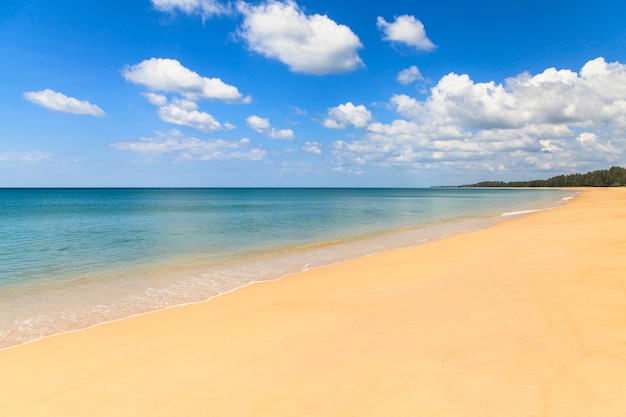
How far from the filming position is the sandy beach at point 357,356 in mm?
3857

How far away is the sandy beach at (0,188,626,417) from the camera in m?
3.86

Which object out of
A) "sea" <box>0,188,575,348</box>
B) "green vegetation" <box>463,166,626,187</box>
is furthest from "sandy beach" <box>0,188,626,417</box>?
"green vegetation" <box>463,166,626,187</box>

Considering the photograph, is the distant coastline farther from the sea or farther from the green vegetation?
the sea

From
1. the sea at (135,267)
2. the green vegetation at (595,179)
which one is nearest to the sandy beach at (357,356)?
the sea at (135,267)

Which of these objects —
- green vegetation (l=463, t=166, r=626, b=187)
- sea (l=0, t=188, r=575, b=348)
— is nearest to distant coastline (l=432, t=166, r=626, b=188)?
green vegetation (l=463, t=166, r=626, b=187)

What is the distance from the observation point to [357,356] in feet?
16.3

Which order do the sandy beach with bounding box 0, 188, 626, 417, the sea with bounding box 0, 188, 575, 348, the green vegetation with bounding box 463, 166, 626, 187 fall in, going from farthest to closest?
the green vegetation with bounding box 463, 166, 626, 187, the sea with bounding box 0, 188, 575, 348, the sandy beach with bounding box 0, 188, 626, 417

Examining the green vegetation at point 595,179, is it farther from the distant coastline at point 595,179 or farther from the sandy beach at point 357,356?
the sandy beach at point 357,356

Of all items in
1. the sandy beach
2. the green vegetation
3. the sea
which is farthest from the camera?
the green vegetation

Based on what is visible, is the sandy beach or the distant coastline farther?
the distant coastline

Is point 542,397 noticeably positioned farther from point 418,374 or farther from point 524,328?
point 524,328

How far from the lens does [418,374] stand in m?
4.34

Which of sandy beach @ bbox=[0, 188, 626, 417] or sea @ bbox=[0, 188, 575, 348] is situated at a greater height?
sandy beach @ bbox=[0, 188, 626, 417]

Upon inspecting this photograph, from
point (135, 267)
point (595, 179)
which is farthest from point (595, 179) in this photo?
point (135, 267)
